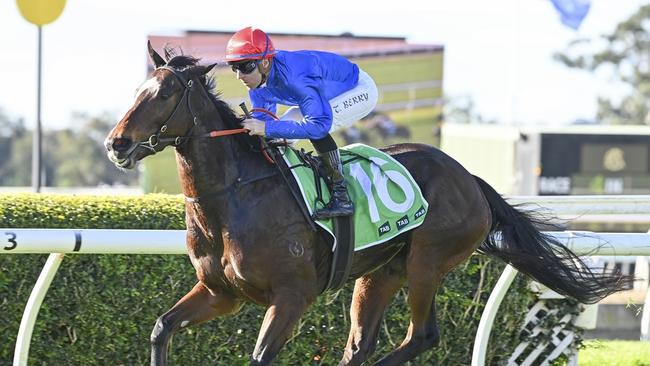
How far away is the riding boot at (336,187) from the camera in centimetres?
481

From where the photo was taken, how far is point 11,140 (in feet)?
210

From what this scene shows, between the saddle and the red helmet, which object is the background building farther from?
the red helmet

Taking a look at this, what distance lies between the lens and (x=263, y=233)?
15.1 ft

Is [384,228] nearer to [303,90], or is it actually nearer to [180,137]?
[303,90]

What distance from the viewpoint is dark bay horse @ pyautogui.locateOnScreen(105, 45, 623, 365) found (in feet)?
14.8

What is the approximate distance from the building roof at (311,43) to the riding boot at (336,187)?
1366cm

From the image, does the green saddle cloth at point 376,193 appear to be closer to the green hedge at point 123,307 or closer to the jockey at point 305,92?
the jockey at point 305,92

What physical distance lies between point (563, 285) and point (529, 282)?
51 centimetres

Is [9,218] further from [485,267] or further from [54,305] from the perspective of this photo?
[485,267]

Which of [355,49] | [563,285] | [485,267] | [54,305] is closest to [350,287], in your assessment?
[485,267]

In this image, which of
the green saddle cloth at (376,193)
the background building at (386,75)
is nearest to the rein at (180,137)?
the green saddle cloth at (376,193)

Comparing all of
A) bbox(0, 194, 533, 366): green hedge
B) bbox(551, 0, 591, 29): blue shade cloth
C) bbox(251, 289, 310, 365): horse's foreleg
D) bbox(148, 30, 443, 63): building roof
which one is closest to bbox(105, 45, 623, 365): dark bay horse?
bbox(251, 289, 310, 365): horse's foreleg

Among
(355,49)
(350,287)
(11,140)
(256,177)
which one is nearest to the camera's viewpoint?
(256,177)

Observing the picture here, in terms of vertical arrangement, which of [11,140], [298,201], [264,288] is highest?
[298,201]
